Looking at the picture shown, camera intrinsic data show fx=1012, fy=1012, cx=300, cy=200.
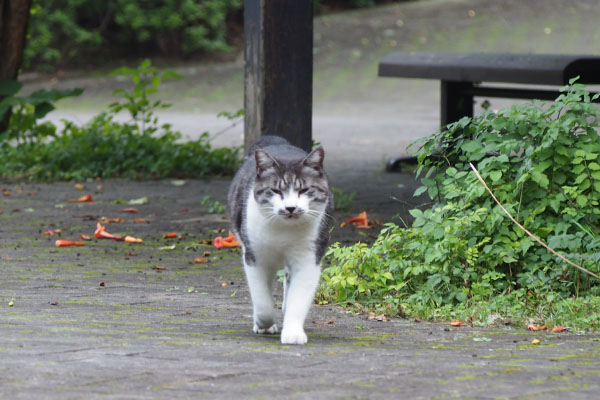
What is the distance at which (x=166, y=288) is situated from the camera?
17.8 ft

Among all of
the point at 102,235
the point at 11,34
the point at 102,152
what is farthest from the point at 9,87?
the point at 102,235

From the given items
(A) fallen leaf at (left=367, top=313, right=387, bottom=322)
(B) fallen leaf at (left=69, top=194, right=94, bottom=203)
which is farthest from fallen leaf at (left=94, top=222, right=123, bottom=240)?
(A) fallen leaf at (left=367, top=313, right=387, bottom=322)

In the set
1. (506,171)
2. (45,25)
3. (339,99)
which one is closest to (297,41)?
(506,171)

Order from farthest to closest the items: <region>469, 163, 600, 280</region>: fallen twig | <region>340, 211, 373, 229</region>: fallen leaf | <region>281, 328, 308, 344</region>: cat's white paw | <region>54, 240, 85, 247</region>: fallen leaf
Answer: <region>340, 211, 373, 229</region>: fallen leaf
<region>54, 240, 85, 247</region>: fallen leaf
<region>469, 163, 600, 280</region>: fallen twig
<region>281, 328, 308, 344</region>: cat's white paw

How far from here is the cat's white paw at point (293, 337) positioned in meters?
4.19

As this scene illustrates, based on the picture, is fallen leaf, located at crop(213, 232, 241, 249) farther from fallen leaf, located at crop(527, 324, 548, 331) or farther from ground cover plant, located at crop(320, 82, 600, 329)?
fallen leaf, located at crop(527, 324, 548, 331)

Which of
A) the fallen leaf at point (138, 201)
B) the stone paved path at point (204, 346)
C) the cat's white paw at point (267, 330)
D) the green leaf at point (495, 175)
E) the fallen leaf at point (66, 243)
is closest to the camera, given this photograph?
the stone paved path at point (204, 346)

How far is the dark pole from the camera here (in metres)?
7.58

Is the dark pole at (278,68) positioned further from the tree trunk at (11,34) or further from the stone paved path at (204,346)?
the tree trunk at (11,34)

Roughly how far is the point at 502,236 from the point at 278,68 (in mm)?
3052

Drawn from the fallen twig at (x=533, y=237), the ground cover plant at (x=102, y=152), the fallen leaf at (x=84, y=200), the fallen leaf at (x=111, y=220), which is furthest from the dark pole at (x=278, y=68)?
the fallen twig at (x=533, y=237)

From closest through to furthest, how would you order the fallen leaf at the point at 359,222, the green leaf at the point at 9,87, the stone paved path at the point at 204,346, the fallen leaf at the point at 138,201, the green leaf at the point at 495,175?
the stone paved path at the point at 204,346
the green leaf at the point at 495,175
the fallen leaf at the point at 359,222
the fallen leaf at the point at 138,201
the green leaf at the point at 9,87

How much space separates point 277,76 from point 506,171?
2829 millimetres

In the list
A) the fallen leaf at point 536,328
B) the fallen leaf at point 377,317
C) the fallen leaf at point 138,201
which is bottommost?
the fallen leaf at point 138,201
